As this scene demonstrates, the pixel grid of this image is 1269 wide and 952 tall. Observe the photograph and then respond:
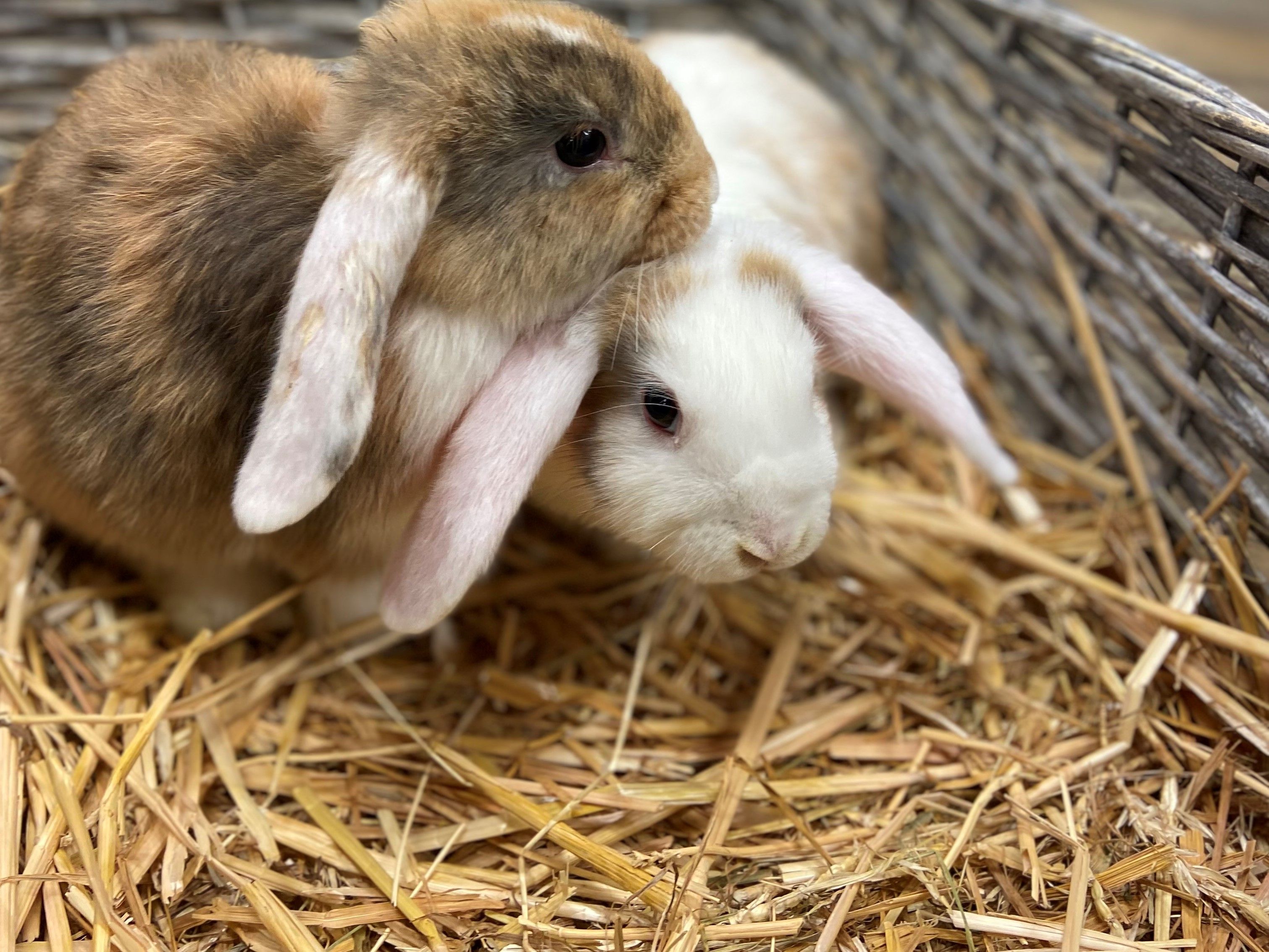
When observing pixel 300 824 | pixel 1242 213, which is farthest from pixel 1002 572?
pixel 300 824

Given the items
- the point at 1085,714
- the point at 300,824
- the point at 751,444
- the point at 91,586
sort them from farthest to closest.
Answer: the point at 91,586
the point at 1085,714
the point at 300,824
the point at 751,444

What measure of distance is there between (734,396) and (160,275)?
905 mm

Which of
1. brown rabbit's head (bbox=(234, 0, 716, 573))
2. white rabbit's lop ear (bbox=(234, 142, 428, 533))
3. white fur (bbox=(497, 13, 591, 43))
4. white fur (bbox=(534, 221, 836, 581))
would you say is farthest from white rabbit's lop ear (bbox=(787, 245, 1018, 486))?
white rabbit's lop ear (bbox=(234, 142, 428, 533))

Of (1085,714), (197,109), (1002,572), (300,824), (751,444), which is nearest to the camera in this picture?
(751,444)

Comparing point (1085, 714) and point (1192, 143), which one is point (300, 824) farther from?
point (1192, 143)

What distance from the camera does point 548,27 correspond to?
154 centimetres

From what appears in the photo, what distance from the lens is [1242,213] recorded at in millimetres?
1740

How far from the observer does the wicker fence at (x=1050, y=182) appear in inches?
72.0

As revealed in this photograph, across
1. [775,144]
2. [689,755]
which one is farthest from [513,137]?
[689,755]

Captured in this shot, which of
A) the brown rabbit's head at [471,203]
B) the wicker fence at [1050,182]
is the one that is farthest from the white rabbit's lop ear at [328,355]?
the wicker fence at [1050,182]

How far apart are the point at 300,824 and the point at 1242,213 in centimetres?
191

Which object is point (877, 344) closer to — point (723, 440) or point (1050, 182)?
point (723, 440)

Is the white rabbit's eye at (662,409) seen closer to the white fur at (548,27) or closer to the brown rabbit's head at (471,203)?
the brown rabbit's head at (471,203)

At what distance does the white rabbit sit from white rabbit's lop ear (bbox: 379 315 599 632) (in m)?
0.09
